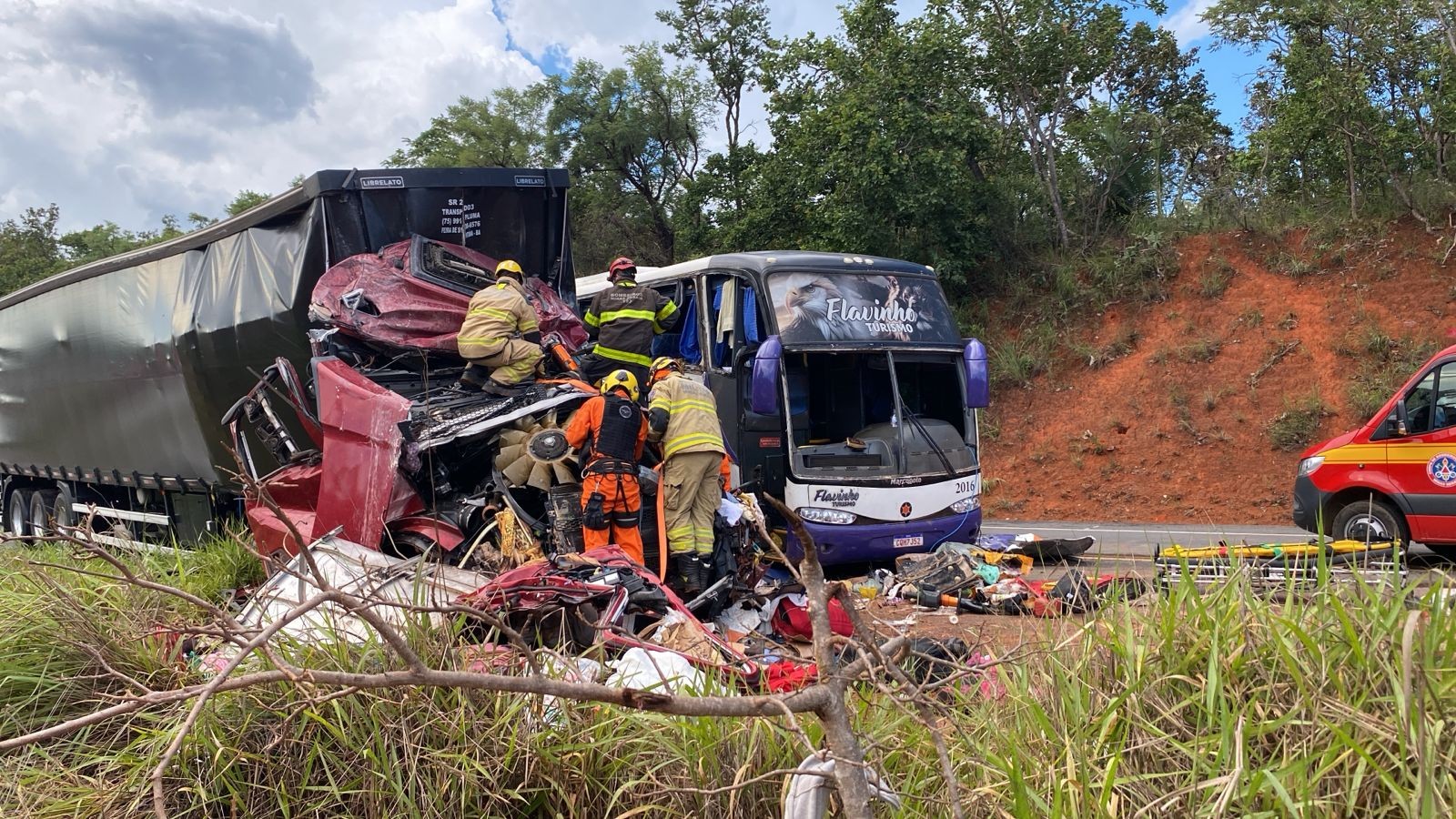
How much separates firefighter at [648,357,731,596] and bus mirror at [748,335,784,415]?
2.86ft

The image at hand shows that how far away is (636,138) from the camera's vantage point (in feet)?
84.1

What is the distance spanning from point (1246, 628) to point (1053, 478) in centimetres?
1375

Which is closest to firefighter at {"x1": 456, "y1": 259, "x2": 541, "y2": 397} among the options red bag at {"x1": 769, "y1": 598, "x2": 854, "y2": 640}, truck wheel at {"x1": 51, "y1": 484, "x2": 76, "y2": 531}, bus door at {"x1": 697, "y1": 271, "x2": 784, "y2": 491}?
bus door at {"x1": 697, "y1": 271, "x2": 784, "y2": 491}

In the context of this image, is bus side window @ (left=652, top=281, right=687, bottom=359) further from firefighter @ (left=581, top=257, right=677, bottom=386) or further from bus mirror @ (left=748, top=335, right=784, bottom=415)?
bus mirror @ (left=748, top=335, right=784, bottom=415)

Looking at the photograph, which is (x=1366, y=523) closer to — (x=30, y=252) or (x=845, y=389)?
(x=845, y=389)

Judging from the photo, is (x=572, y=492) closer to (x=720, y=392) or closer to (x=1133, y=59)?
(x=720, y=392)

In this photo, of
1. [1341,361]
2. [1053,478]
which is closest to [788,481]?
[1053,478]

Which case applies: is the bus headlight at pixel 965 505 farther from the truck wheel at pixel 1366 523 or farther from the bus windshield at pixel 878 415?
the truck wheel at pixel 1366 523

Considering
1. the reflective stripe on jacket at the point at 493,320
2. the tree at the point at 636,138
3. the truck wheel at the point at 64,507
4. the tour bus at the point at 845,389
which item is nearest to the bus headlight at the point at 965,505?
the tour bus at the point at 845,389

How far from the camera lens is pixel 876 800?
251 cm

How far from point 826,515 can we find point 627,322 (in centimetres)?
216

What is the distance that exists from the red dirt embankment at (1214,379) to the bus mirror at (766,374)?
8.10 metres

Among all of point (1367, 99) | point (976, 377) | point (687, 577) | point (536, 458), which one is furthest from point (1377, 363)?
point (536, 458)

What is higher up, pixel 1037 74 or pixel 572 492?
pixel 1037 74
